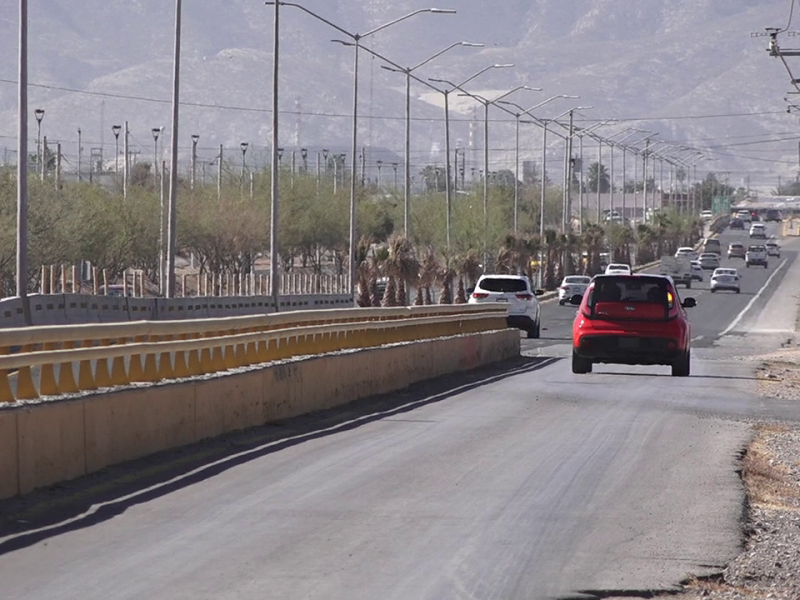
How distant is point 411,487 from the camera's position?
1371 cm

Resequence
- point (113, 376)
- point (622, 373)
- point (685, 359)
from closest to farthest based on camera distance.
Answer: point (113, 376), point (685, 359), point (622, 373)

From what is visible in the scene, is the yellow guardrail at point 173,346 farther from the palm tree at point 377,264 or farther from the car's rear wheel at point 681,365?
the palm tree at point 377,264

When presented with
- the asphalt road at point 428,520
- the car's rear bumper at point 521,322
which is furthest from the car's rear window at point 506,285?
the asphalt road at point 428,520

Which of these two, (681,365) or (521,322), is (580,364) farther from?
(521,322)

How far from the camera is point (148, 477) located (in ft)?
45.8

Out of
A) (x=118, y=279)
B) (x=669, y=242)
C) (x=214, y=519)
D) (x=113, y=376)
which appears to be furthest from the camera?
(x=669, y=242)

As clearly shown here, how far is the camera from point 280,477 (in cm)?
1416

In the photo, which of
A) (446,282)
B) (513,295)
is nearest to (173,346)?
(513,295)

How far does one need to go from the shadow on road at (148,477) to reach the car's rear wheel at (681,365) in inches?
314

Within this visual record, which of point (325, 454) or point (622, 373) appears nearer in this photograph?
point (325, 454)

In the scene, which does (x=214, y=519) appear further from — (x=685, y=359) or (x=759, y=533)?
(x=685, y=359)

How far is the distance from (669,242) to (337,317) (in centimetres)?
17405

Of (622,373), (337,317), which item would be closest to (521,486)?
(337,317)

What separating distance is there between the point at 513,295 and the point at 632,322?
80.5 feet
